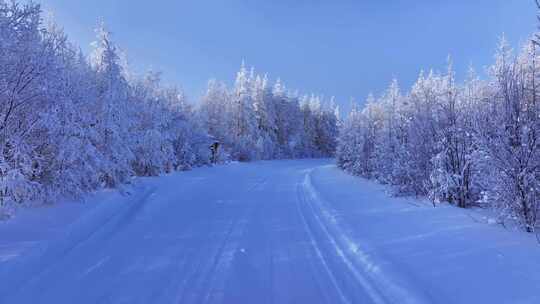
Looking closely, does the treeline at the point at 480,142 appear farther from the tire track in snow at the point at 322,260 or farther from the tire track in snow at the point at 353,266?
the tire track in snow at the point at 322,260

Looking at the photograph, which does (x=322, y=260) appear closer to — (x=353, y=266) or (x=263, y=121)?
(x=353, y=266)

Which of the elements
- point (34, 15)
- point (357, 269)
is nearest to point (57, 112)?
point (34, 15)

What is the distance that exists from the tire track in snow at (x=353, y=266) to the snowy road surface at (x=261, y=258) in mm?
19

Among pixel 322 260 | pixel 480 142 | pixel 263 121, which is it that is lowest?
pixel 322 260

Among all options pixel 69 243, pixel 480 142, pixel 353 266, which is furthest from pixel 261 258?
pixel 480 142

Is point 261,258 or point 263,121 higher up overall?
point 263,121

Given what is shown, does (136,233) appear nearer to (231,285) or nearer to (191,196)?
(231,285)

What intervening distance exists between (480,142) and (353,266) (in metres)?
4.02

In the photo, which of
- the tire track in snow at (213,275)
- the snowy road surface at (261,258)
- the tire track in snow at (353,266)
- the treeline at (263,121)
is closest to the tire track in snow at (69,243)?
the snowy road surface at (261,258)

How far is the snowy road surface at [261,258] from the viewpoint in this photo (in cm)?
387

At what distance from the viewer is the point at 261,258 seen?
5.21 metres

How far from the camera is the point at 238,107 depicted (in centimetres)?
4731

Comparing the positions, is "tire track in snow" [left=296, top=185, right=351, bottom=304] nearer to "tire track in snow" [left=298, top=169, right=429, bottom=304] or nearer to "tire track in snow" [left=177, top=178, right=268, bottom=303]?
"tire track in snow" [left=298, top=169, right=429, bottom=304]

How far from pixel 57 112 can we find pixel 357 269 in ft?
26.7
